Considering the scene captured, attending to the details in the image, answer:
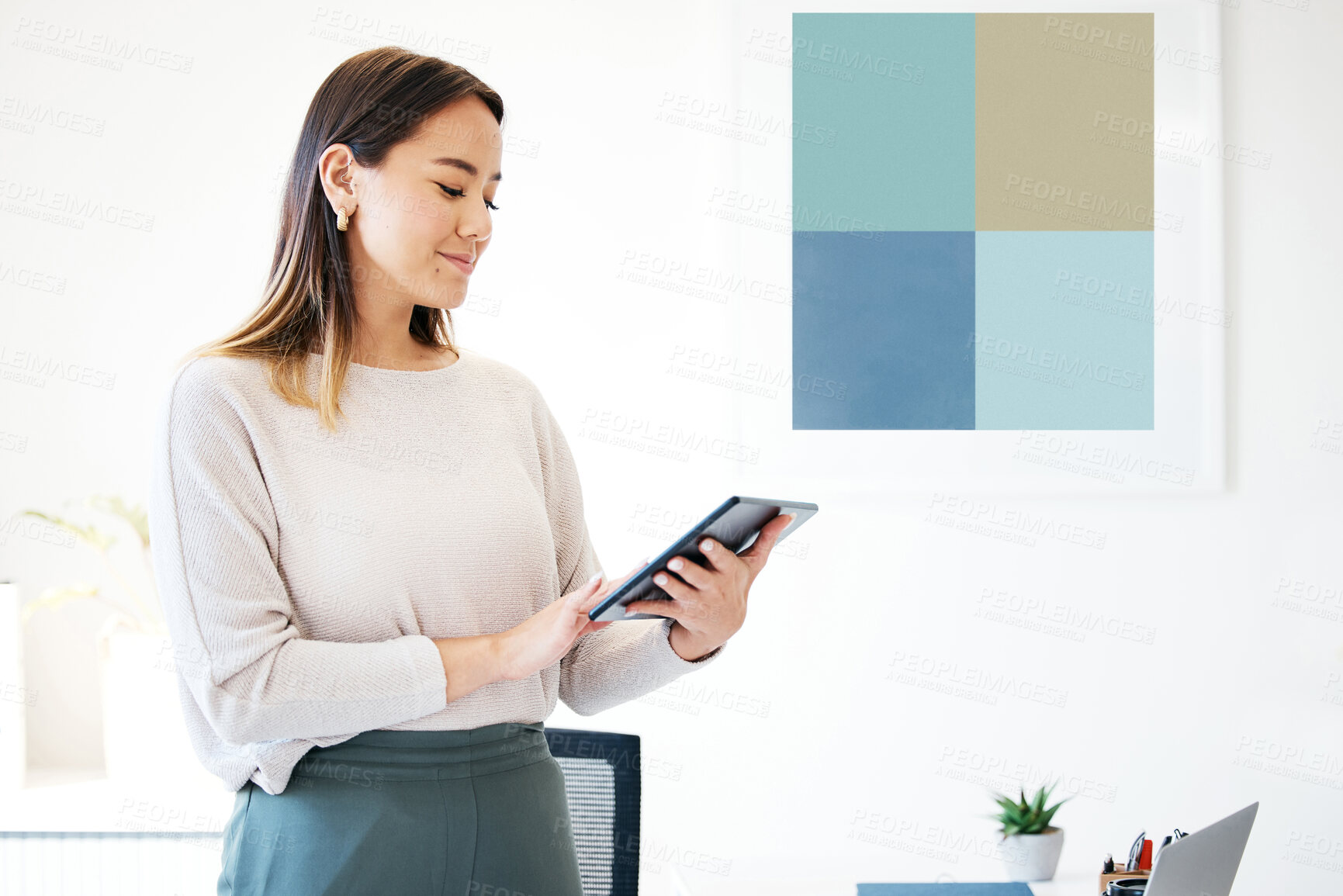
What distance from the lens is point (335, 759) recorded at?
109 centimetres

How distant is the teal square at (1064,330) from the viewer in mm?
2439

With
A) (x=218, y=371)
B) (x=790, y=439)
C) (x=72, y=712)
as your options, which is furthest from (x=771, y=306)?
(x=72, y=712)

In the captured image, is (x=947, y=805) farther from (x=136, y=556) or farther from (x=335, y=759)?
(x=136, y=556)

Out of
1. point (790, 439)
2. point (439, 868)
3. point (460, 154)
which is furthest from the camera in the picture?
point (790, 439)

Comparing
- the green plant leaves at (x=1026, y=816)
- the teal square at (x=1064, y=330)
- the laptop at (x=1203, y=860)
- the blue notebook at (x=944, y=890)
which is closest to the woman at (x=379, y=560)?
the laptop at (x=1203, y=860)

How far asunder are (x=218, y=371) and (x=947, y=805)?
6.38 feet

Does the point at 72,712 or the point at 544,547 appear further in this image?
the point at 72,712

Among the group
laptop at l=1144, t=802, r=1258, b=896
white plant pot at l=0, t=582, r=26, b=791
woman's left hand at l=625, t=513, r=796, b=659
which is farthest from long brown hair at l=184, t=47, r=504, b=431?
white plant pot at l=0, t=582, r=26, b=791

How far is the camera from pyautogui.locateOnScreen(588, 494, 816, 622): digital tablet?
3.44 ft

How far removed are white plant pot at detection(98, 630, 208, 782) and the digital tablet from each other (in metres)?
1.46

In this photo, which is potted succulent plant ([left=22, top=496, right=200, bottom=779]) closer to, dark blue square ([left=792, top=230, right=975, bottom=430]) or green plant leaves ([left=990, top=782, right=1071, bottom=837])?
dark blue square ([left=792, top=230, right=975, bottom=430])

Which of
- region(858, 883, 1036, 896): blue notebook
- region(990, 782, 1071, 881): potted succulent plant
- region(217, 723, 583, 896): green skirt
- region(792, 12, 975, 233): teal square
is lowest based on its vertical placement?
region(858, 883, 1036, 896): blue notebook

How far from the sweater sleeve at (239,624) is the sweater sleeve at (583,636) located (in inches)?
12.3

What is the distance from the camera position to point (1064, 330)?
96.5 inches
